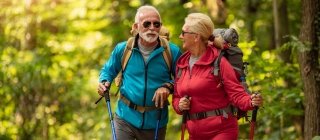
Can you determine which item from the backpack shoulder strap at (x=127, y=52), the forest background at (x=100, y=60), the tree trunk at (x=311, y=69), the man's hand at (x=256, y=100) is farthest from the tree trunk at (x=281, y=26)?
the man's hand at (x=256, y=100)

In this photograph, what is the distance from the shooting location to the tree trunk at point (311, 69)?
7840 millimetres

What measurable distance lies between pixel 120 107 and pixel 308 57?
287 centimetres

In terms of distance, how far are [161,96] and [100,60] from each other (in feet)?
37.1

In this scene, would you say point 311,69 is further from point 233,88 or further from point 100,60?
point 100,60

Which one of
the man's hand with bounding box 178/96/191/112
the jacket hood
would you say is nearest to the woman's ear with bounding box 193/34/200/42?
the jacket hood

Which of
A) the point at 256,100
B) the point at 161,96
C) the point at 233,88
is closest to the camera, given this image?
the point at 256,100

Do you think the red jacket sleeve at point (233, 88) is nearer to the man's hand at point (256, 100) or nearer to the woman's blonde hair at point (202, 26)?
the man's hand at point (256, 100)

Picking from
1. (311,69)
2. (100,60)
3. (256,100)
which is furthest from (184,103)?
(100,60)

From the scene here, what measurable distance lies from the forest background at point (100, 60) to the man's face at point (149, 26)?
7.44ft

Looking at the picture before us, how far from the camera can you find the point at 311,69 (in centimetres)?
791

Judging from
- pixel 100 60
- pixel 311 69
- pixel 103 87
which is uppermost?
pixel 103 87

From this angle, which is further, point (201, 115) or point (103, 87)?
point (103, 87)

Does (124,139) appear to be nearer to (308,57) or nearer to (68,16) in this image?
(308,57)

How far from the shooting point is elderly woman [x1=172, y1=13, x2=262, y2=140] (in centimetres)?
557
